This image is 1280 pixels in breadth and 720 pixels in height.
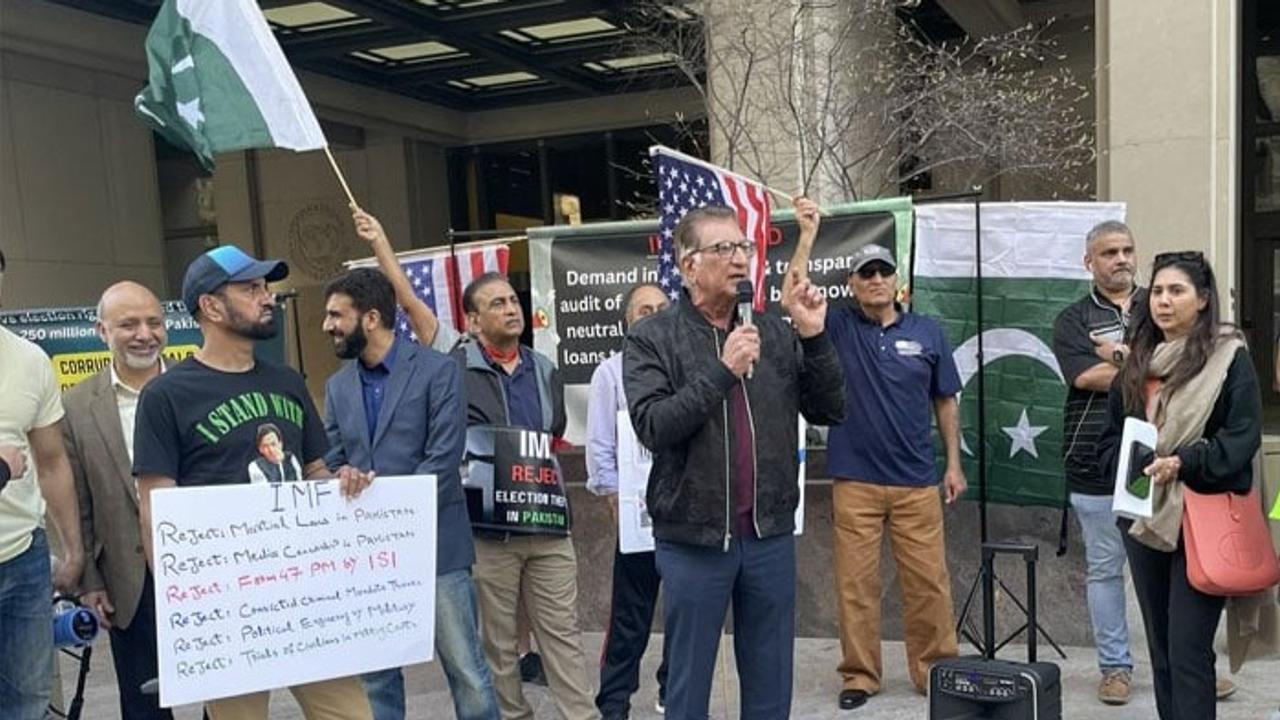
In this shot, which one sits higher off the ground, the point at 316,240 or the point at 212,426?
the point at 316,240

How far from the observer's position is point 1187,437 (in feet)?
11.9

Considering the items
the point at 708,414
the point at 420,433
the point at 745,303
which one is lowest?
the point at 420,433

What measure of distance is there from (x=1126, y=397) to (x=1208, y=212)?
4294 mm

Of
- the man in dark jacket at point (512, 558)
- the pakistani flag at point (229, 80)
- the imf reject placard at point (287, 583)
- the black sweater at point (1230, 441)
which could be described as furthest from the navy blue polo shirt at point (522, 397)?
the black sweater at point (1230, 441)

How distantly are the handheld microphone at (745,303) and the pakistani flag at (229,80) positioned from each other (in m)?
2.09

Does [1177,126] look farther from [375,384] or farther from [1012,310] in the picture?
[375,384]

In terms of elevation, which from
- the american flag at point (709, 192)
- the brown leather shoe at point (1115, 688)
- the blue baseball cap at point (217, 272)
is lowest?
the brown leather shoe at point (1115, 688)

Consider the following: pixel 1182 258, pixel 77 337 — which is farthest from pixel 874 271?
pixel 77 337

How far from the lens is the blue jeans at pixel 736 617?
3.32 m

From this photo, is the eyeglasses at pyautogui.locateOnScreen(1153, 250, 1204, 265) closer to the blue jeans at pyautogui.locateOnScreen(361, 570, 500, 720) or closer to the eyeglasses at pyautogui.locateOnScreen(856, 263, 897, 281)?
the eyeglasses at pyautogui.locateOnScreen(856, 263, 897, 281)

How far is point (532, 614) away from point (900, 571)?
1.74 metres

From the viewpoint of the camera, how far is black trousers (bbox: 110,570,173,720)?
3.95 meters

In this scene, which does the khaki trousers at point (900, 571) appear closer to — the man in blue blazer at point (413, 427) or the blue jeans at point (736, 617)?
the blue jeans at point (736, 617)

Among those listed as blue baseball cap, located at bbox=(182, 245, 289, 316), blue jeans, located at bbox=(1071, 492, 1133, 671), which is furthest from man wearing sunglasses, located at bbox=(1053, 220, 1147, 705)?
blue baseball cap, located at bbox=(182, 245, 289, 316)
